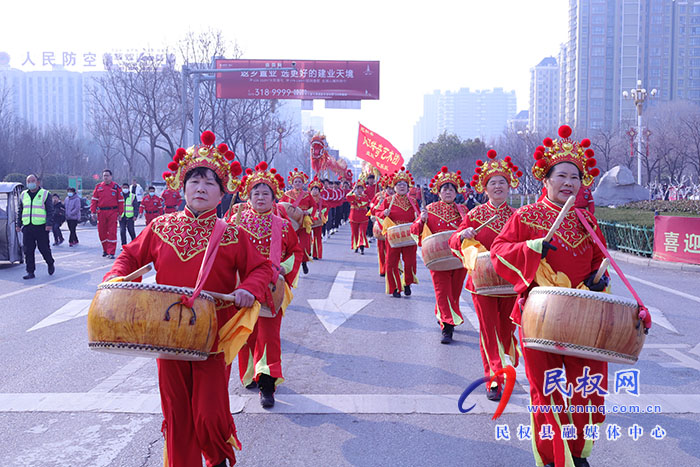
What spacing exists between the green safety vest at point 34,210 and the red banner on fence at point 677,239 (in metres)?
12.7

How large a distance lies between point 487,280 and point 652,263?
37.2 feet

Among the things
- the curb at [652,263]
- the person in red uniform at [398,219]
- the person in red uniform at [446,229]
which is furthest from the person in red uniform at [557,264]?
the curb at [652,263]

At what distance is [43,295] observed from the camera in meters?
10.5

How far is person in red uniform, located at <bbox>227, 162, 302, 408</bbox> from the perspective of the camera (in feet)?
17.0

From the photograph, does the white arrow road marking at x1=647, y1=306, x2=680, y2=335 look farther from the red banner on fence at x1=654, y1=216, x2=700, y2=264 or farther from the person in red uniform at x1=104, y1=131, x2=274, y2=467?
the person in red uniform at x1=104, y1=131, x2=274, y2=467

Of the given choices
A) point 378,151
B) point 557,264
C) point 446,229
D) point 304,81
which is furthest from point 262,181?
point 304,81

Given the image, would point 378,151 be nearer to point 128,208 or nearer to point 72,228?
point 128,208

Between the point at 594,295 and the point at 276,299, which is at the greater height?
the point at 594,295

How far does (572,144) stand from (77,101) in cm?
12846

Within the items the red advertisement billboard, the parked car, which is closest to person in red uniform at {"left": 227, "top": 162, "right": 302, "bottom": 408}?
the parked car

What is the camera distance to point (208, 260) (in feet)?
11.6

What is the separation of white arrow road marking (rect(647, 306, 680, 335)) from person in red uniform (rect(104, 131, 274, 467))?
20.8 feet

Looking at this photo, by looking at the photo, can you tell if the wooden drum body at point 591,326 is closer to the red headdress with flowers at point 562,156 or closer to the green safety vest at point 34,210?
the red headdress with flowers at point 562,156

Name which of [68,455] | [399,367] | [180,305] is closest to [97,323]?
[180,305]
